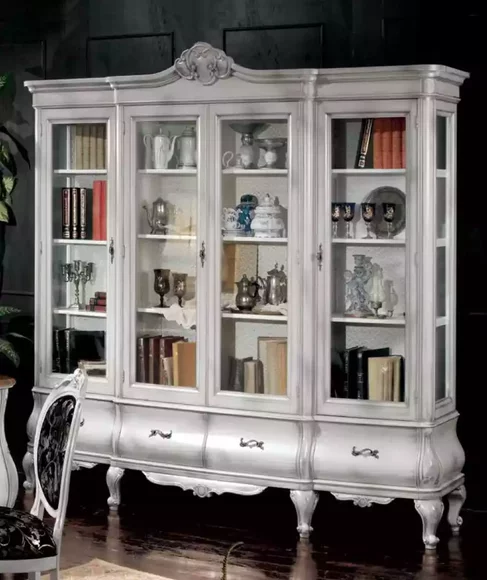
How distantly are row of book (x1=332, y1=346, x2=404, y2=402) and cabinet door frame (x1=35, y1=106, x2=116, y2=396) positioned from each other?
1088 mm

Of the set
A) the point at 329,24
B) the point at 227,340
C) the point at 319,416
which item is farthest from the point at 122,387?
the point at 329,24

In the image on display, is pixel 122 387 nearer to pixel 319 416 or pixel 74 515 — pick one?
pixel 74 515

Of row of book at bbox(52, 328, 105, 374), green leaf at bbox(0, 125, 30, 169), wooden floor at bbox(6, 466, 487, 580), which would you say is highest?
green leaf at bbox(0, 125, 30, 169)

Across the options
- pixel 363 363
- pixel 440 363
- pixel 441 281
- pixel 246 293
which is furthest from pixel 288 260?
pixel 440 363

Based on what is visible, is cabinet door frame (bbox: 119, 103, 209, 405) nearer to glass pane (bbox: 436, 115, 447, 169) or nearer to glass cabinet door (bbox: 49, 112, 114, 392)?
glass cabinet door (bbox: 49, 112, 114, 392)

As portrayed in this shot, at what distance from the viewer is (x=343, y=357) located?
4.98 meters

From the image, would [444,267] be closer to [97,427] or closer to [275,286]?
[275,286]

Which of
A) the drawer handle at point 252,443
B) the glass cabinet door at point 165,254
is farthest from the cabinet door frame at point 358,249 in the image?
the glass cabinet door at point 165,254

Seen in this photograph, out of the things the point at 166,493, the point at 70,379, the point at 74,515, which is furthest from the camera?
the point at 166,493

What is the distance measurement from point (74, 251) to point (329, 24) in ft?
5.27

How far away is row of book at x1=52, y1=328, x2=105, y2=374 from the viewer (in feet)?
18.0

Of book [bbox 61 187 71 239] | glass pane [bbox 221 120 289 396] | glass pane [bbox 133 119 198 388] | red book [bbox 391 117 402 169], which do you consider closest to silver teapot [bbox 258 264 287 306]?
glass pane [bbox 221 120 289 396]

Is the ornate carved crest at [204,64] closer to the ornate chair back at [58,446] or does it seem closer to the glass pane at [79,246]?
the glass pane at [79,246]

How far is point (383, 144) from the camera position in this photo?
192 inches
